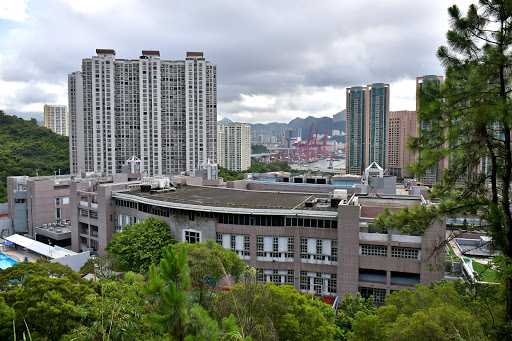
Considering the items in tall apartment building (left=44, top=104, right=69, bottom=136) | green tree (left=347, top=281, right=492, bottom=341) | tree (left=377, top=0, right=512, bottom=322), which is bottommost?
green tree (left=347, top=281, right=492, bottom=341)

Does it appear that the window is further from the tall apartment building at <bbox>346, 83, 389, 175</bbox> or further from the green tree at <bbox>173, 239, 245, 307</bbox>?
the tall apartment building at <bbox>346, 83, 389, 175</bbox>

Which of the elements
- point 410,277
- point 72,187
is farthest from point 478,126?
point 72,187

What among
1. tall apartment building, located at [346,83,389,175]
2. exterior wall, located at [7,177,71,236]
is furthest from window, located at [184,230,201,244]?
tall apartment building, located at [346,83,389,175]

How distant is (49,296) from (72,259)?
2092 centimetres

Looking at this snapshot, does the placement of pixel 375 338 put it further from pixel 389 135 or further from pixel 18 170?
pixel 389 135

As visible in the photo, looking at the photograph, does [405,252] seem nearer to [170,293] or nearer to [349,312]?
[349,312]

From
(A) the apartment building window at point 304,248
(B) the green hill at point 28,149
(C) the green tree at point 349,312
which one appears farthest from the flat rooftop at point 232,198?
(B) the green hill at point 28,149

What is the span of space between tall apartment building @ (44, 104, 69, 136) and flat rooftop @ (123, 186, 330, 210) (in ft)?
394

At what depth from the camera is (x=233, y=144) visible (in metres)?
136

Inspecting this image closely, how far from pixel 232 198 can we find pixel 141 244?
9.10 meters

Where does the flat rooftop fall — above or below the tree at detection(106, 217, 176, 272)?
above

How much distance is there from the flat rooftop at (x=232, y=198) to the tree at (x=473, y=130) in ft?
58.7

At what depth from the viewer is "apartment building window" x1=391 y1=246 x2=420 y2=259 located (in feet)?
77.6

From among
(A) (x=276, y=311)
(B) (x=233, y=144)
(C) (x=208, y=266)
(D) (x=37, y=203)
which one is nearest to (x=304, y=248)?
(C) (x=208, y=266)
